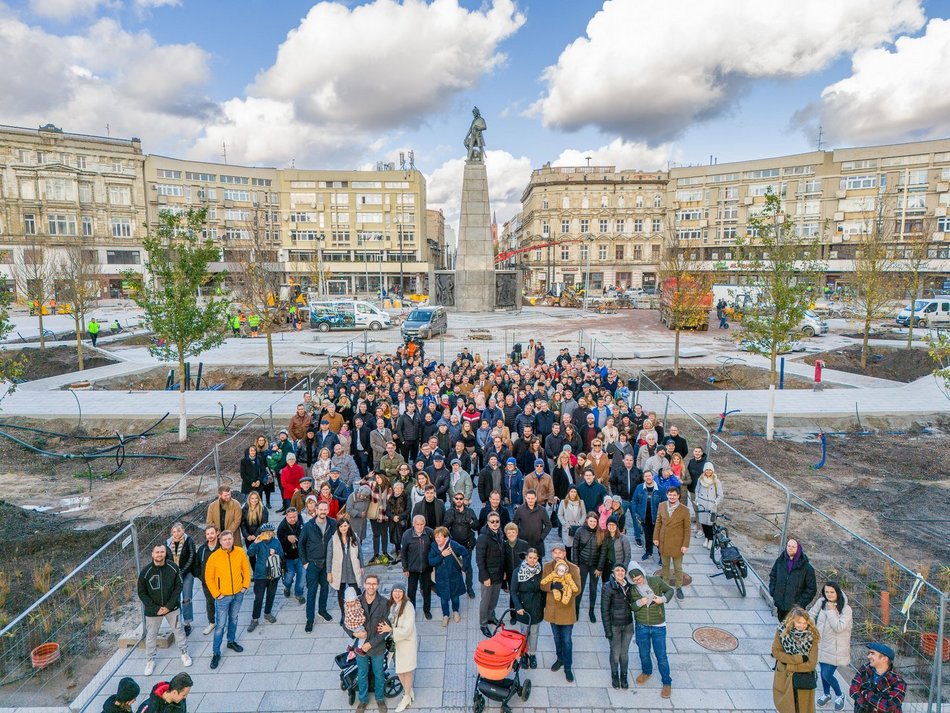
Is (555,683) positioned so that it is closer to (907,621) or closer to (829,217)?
(907,621)

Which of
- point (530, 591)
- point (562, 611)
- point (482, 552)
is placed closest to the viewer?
point (562, 611)

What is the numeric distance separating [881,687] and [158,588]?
7.13 metres

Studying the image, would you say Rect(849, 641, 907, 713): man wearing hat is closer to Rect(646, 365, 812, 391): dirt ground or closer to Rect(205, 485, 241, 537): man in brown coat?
Rect(205, 485, 241, 537): man in brown coat

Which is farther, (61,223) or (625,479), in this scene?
(61,223)

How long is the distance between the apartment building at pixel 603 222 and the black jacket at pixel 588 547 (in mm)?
77043

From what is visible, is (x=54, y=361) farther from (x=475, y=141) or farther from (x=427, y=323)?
(x=475, y=141)

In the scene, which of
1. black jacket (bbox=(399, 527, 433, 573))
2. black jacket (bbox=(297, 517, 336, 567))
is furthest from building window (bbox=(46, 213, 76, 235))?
black jacket (bbox=(399, 527, 433, 573))

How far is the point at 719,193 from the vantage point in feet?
257

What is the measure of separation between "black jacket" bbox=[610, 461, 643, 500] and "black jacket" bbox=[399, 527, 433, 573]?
12.4 ft

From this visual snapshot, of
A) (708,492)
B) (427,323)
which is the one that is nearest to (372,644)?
(708,492)

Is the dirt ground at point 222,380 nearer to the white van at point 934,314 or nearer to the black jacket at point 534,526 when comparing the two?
the black jacket at point 534,526

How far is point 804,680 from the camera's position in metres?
5.12

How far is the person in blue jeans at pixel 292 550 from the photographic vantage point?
723 centimetres

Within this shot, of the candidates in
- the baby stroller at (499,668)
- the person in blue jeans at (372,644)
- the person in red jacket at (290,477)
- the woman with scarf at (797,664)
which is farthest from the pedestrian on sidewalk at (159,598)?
the woman with scarf at (797,664)
